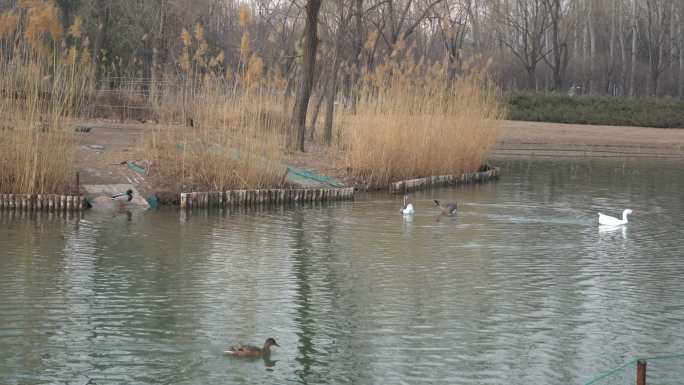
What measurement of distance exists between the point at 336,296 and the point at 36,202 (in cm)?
673

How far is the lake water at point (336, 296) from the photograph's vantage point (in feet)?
26.1

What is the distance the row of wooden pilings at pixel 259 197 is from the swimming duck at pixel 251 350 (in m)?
8.56

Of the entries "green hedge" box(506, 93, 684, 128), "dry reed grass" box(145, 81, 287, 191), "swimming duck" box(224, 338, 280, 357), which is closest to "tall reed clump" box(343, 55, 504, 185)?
"dry reed grass" box(145, 81, 287, 191)

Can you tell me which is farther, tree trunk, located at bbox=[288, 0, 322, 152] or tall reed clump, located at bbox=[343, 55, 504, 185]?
tree trunk, located at bbox=[288, 0, 322, 152]

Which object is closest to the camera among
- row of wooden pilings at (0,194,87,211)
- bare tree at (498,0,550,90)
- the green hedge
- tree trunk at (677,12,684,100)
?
row of wooden pilings at (0,194,87,211)

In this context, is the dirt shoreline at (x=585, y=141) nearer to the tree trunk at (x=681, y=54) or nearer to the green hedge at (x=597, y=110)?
the green hedge at (x=597, y=110)

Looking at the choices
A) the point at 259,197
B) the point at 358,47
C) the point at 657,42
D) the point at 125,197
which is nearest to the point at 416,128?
the point at 259,197

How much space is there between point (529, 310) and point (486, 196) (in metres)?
9.95

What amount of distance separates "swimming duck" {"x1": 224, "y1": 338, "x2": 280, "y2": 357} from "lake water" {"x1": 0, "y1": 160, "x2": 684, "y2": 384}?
0.39 ft

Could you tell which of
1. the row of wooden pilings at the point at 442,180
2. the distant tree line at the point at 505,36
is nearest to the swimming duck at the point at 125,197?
the row of wooden pilings at the point at 442,180

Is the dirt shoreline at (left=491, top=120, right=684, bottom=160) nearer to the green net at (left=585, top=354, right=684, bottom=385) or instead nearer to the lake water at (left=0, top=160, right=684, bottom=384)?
the lake water at (left=0, top=160, right=684, bottom=384)

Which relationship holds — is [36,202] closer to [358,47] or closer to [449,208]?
[449,208]

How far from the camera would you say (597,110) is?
45.5 meters

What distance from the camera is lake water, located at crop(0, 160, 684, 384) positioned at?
7.95 m
